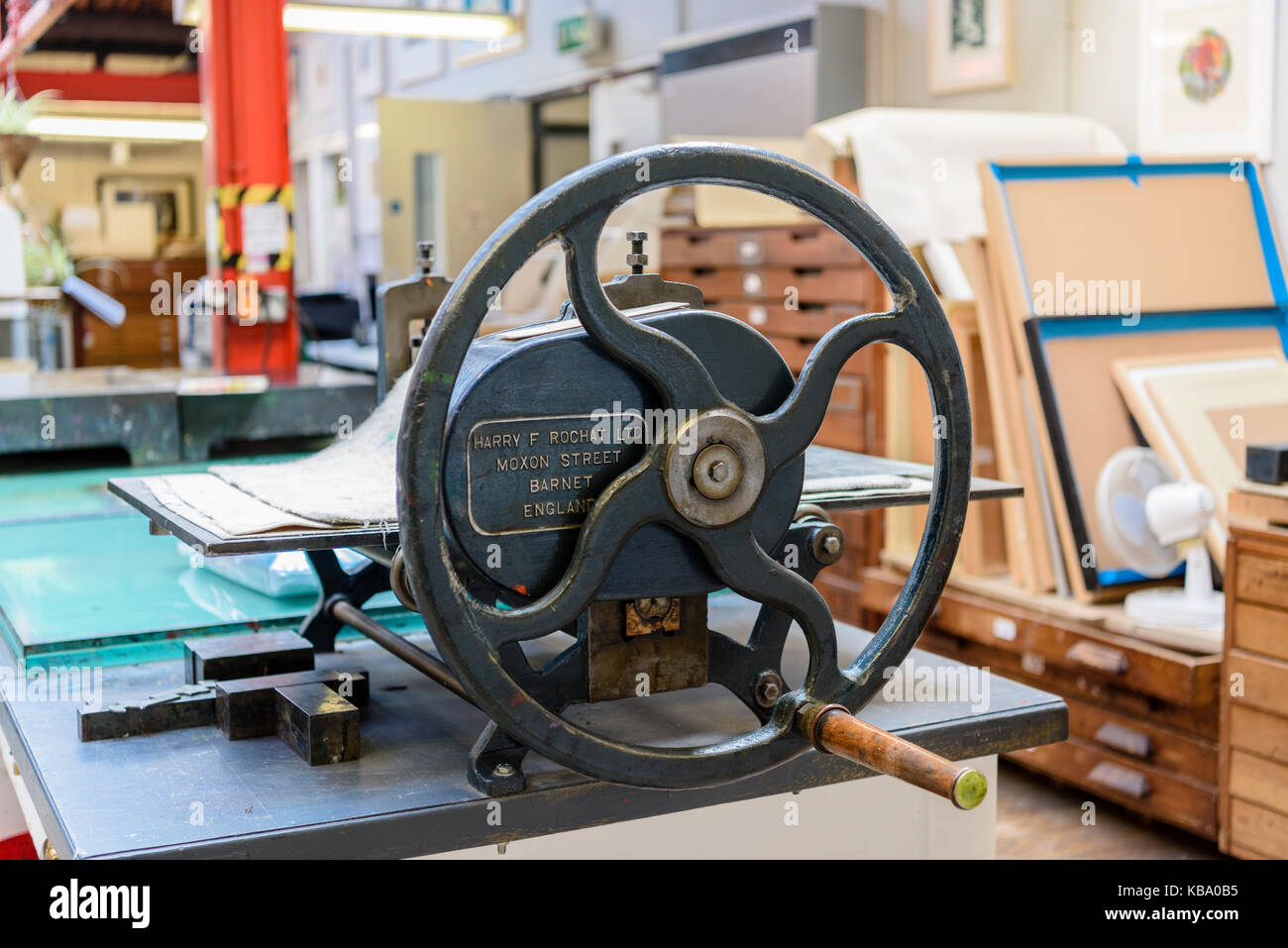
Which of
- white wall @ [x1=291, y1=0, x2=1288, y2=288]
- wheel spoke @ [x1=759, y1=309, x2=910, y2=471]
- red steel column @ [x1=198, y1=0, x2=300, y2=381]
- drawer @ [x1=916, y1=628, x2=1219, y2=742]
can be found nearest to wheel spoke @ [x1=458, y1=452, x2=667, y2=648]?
wheel spoke @ [x1=759, y1=309, x2=910, y2=471]

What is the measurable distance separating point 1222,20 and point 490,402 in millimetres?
3199

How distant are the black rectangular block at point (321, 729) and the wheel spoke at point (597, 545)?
23 centimetres

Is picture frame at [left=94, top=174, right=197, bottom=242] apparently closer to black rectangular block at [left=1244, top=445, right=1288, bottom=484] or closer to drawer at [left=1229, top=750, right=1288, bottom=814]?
black rectangular block at [left=1244, top=445, right=1288, bottom=484]

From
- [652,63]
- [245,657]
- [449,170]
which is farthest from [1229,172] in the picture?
[449,170]

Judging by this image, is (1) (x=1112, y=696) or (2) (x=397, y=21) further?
(2) (x=397, y=21)

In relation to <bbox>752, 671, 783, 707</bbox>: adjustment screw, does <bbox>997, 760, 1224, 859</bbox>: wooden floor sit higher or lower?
lower

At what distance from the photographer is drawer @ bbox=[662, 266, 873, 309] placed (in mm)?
3676

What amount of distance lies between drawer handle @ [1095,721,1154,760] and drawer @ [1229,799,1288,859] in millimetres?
263

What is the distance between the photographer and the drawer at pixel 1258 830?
8.39ft

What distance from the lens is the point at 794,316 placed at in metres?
3.95

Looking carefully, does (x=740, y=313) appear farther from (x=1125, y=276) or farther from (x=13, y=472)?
(x=13, y=472)

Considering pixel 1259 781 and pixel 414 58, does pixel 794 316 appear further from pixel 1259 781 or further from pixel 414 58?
pixel 414 58

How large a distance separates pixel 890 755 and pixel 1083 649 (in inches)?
87.6

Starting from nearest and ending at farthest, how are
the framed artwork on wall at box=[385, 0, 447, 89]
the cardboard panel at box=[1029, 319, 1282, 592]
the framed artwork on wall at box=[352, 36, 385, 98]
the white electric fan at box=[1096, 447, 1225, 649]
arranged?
1. the white electric fan at box=[1096, 447, 1225, 649]
2. the cardboard panel at box=[1029, 319, 1282, 592]
3. the framed artwork on wall at box=[385, 0, 447, 89]
4. the framed artwork on wall at box=[352, 36, 385, 98]
